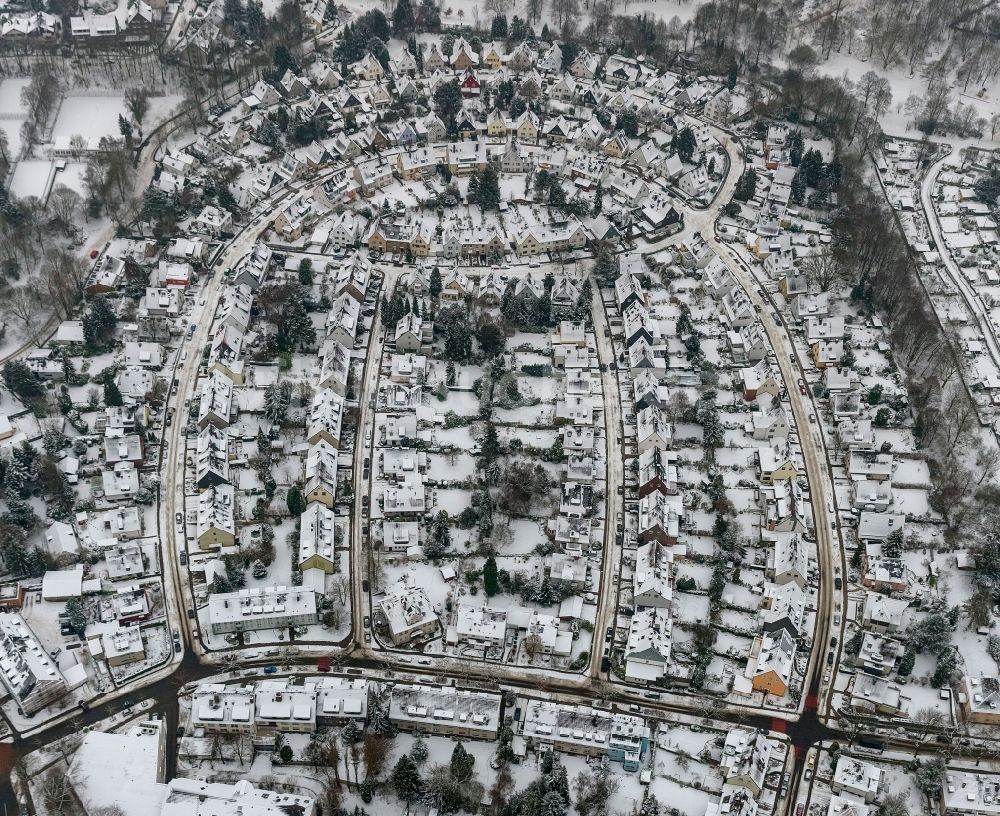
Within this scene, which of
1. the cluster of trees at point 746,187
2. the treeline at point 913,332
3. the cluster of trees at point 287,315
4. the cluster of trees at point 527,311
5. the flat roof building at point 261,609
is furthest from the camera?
the cluster of trees at point 746,187

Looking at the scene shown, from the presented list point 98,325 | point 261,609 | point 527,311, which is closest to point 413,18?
point 527,311

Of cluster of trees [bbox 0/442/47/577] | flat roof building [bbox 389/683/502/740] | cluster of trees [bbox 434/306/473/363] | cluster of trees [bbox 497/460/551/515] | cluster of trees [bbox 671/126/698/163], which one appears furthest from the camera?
cluster of trees [bbox 671/126/698/163]

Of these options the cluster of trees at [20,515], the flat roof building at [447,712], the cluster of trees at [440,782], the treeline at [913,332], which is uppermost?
the treeline at [913,332]

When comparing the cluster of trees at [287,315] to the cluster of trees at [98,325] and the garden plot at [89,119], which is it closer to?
the cluster of trees at [98,325]

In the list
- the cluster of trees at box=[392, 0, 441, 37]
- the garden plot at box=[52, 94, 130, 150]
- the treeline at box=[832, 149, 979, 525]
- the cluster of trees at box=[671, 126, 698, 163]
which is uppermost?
the cluster of trees at box=[392, 0, 441, 37]

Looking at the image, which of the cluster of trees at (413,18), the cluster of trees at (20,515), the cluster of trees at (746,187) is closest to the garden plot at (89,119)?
the cluster of trees at (413,18)

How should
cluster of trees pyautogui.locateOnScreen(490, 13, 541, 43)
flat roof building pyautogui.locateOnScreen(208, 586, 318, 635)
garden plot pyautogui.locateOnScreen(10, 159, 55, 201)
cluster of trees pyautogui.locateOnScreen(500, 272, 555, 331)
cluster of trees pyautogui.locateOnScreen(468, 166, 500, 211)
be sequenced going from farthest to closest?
cluster of trees pyautogui.locateOnScreen(490, 13, 541, 43) → cluster of trees pyautogui.locateOnScreen(468, 166, 500, 211) → garden plot pyautogui.locateOnScreen(10, 159, 55, 201) → cluster of trees pyautogui.locateOnScreen(500, 272, 555, 331) → flat roof building pyautogui.locateOnScreen(208, 586, 318, 635)

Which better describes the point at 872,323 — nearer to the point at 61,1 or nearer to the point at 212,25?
the point at 212,25

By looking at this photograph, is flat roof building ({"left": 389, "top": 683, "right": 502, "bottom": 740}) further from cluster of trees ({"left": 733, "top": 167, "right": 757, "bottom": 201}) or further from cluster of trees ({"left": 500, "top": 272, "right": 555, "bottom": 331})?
cluster of trees ({"left": 733, "top": 167, "right": 757, "bottom": 201})

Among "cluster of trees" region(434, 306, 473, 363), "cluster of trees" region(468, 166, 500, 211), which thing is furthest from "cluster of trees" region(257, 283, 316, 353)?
"cluster of trees" region(468, 166, 500, 211)

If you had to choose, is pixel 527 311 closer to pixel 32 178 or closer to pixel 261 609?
pixel 261 609

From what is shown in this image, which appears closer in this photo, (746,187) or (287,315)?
(287,315)
